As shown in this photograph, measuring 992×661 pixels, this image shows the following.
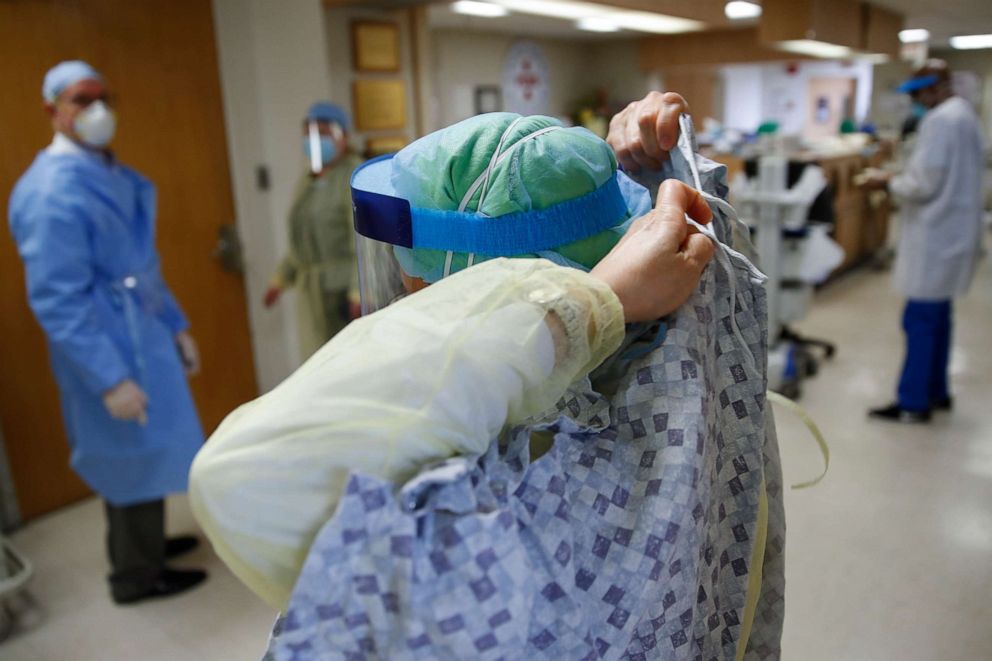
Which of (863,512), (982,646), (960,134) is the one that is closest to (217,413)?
(863,512)

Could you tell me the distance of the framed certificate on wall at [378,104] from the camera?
3363mm

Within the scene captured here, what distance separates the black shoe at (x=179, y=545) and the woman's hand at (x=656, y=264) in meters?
2.19

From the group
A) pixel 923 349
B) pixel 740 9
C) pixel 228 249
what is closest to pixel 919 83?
pixel 923 349

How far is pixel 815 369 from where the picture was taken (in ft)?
11.9

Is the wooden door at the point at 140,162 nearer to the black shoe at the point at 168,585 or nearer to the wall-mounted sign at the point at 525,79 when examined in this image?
the black shoe at the point at 168,585

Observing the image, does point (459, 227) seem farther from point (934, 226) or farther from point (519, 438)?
point (934, 226)

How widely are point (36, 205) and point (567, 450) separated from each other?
1.77 m

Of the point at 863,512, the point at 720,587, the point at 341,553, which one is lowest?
the point at 863,512

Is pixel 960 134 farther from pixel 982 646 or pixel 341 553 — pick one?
pixel 341 553

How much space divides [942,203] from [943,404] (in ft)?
2.88

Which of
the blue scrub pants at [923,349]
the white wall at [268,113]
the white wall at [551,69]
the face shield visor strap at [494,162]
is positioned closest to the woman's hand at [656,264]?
the face shield visor strap at [494,162]

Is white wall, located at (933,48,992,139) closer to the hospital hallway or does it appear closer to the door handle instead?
Answer: the hospital hallway

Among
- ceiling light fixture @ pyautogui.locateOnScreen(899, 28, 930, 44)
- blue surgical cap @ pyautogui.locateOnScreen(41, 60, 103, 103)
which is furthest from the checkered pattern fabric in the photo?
ceiling light fixture @ pyautogui.locateOnScreen(899, 28, 930, 44)

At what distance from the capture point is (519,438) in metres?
0.61
